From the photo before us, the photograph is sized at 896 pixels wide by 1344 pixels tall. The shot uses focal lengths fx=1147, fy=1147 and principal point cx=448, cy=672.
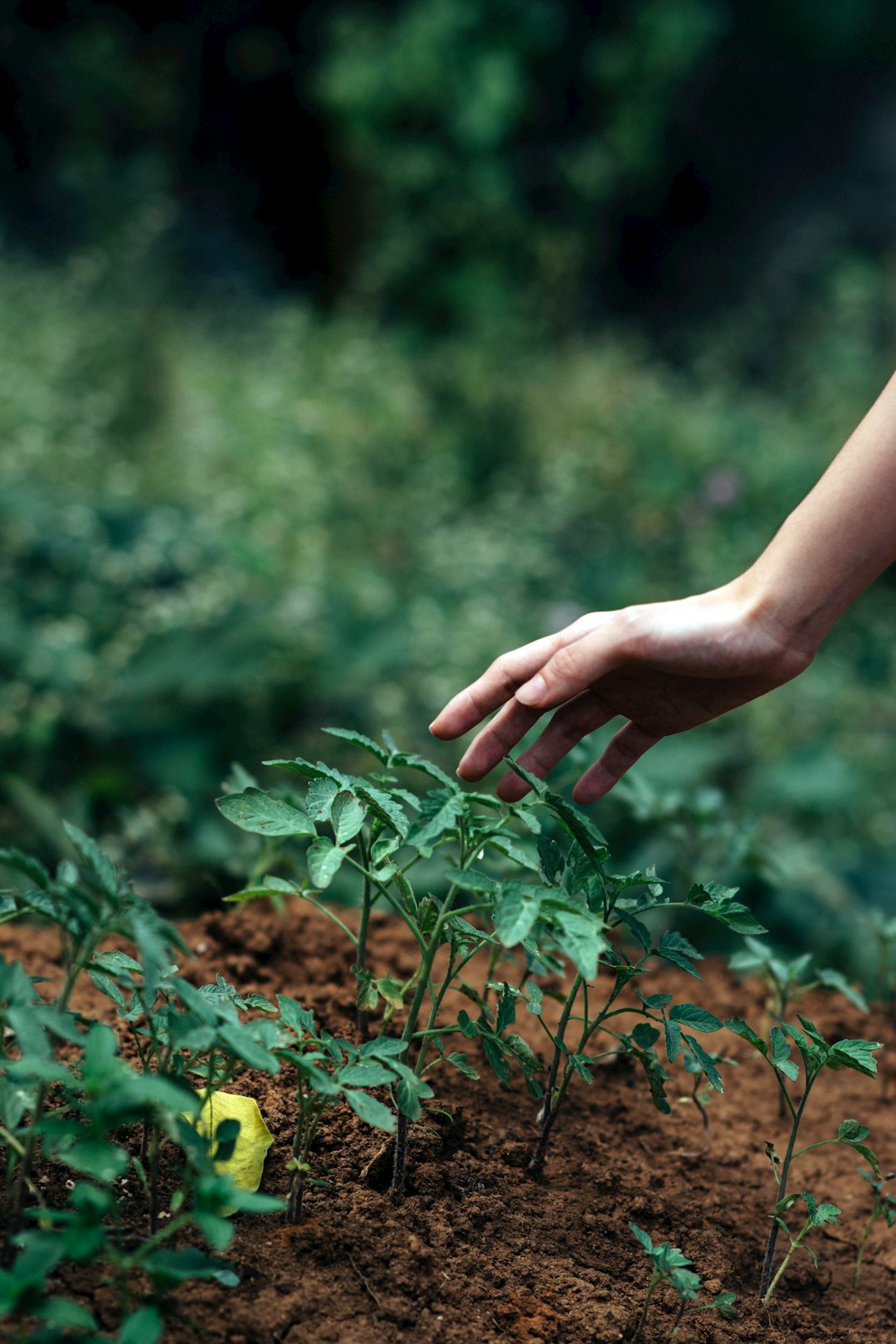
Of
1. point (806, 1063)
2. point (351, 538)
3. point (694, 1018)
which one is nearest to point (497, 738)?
point (694, 1018)

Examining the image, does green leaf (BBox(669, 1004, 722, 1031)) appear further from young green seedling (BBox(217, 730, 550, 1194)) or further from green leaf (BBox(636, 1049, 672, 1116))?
young green seedling (BBox(217, 730, 550, 1194))

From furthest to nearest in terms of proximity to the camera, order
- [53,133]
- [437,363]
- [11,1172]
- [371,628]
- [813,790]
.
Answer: [53,133], [437,363], [371,628], [813,790], [11,1172]

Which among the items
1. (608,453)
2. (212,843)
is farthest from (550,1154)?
(608,453)

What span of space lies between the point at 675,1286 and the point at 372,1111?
36 cm

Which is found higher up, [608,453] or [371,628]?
[608,453]

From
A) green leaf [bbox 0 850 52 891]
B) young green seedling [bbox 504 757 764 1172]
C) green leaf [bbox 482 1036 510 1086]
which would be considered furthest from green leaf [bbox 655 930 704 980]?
green leaf [bbox 0 850 52 891]

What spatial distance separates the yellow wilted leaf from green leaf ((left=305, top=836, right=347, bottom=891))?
272mm

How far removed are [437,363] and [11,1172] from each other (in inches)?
275

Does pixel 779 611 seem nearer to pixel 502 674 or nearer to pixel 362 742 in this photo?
pixel 502 674

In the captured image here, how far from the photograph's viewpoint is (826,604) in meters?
1.48

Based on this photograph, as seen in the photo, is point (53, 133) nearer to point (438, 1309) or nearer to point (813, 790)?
point (813, 790)

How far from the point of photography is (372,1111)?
1.05m

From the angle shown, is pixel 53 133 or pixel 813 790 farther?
pixel 53 133

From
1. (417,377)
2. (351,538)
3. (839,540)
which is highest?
(417,377)
